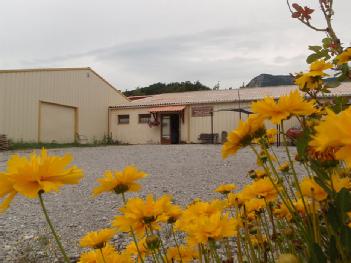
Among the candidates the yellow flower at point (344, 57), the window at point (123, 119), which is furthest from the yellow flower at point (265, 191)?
the window at point (123, 119)

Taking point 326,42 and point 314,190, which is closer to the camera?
point 314,190

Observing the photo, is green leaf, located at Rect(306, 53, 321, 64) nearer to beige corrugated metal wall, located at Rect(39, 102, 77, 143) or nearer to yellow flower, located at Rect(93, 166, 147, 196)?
yellow flower, located at Rect(93, 166, 147, 196)

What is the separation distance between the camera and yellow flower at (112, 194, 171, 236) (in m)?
0.95

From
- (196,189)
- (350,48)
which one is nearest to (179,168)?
(196,189)

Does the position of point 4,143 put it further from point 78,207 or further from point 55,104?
point 78,207

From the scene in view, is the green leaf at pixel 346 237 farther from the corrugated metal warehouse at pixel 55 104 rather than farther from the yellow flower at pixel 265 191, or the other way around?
the corrugated metal warehouse at pixel 55 104

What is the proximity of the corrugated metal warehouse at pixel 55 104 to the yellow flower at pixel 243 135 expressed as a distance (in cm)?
1673

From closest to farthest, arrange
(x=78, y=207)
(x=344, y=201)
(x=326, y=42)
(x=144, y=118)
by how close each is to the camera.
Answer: (x=344, y=201) → (x=326, y=42) → (x=78, y=207) → (x=144, y=118)

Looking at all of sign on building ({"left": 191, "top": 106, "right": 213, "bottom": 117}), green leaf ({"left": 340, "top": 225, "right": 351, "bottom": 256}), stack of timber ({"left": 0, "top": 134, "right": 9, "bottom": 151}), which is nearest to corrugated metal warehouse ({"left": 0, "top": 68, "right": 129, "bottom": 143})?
stack of timber ({"left": 0, "top": 134, "right": 9, "bottom": 151})

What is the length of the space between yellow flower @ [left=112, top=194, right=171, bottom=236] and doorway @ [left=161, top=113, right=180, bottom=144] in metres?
19.8

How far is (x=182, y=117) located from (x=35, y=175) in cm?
1977

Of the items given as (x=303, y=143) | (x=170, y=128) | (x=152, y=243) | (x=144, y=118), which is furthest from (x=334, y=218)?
(x=144, y=118)

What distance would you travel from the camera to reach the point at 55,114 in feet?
61.0

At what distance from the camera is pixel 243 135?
2.84ft
